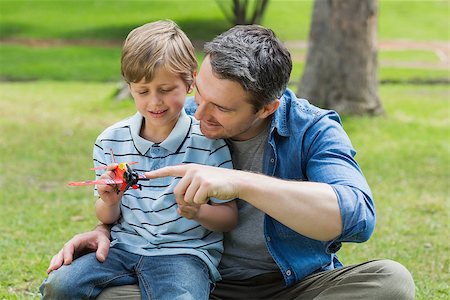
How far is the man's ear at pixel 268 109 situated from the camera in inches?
127

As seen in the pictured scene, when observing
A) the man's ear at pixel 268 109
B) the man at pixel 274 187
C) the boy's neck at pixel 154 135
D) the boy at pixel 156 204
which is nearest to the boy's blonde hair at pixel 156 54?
the boy at pixel 156 204

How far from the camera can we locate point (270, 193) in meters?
2.81

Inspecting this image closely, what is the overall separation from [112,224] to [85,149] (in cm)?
570

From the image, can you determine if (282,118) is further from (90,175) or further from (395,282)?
(90,175)

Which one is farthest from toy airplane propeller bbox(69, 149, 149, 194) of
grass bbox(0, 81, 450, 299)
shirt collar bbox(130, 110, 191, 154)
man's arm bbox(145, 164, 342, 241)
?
grass bbox(0, 81, 450, 299)

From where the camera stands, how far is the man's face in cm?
312

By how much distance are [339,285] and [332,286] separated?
0.10ft

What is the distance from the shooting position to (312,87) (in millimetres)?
10500

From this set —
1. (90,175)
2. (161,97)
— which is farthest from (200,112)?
(90,175)

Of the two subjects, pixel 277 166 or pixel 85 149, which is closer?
pixel 277 166

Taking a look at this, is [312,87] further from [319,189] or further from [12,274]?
[319,189]

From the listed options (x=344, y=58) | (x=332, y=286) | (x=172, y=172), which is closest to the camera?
(x=172, y=172)

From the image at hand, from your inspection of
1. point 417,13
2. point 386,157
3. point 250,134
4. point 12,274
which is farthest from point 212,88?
point 417,13

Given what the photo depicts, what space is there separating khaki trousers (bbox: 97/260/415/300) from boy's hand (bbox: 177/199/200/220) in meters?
0.37
